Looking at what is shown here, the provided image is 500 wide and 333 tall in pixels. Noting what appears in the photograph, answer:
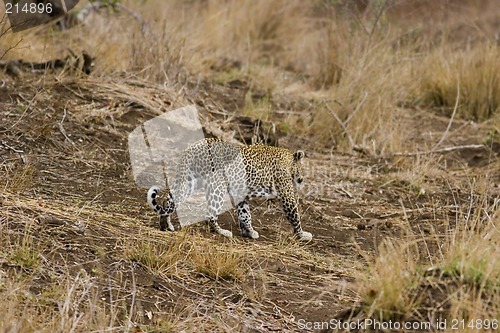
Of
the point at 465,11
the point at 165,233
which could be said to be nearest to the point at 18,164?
the point at 165,233

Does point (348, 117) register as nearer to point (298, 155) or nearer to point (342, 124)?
point (342, 124)

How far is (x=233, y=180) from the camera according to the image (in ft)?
22.2

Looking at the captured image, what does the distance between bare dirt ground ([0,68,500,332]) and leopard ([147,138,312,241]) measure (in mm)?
142

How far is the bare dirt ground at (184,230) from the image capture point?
5203mm

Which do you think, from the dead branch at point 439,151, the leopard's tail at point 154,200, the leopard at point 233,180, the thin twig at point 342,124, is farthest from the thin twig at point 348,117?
the leopard's tail at point 154,200

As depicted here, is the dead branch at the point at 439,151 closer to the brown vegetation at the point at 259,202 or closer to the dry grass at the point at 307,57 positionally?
the brown vegetation at the point at 259,202

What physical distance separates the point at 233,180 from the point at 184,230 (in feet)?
2.45

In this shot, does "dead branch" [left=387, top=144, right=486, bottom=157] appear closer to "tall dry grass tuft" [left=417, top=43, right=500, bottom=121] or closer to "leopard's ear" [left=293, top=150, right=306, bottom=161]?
"tall dry grass tuft" [left=417, top=43, right=500, bottom=121]

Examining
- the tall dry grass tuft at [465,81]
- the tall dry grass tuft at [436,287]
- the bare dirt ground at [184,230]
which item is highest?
the tall dry grass tuft at [436,287]

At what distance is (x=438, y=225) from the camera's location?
7.43 metres

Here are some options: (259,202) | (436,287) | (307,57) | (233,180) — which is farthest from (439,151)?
(436,287)

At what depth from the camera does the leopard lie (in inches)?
→ 259

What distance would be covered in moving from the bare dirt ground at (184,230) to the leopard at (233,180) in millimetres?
142

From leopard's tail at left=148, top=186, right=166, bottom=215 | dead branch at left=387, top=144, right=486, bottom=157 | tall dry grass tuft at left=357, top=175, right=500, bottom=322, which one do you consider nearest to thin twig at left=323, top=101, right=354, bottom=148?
Result: dead branch at left=387, top=144, right=486, bottom=157
